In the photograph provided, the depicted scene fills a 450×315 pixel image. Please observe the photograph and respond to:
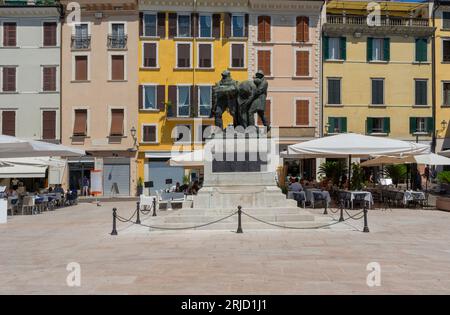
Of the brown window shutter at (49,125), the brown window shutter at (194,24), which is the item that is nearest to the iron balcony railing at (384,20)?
the brown window shutter at (194,24)

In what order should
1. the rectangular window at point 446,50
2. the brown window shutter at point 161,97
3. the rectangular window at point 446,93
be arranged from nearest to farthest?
the brown window shutter at point 161,97, the rectangular window at point 446,93, the rectangular window at point 446,50

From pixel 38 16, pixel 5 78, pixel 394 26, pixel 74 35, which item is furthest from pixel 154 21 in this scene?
pixel 394 26

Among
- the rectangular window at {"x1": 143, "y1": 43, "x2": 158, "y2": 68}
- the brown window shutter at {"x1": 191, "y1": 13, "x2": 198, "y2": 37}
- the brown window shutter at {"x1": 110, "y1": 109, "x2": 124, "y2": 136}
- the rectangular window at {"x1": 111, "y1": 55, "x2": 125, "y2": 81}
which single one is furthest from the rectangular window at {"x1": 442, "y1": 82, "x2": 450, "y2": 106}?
the brown window shutter at {"x1": 110, "y1": 109, "x2": 124, "y2": 136}

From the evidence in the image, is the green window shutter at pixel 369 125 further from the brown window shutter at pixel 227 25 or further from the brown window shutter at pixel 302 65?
the brown window shutter at pixel 227 25

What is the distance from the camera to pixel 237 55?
3969cm

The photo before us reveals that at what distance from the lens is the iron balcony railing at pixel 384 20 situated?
40.3 m

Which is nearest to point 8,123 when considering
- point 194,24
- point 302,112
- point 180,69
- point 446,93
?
point 180,69

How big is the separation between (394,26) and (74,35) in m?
23.3

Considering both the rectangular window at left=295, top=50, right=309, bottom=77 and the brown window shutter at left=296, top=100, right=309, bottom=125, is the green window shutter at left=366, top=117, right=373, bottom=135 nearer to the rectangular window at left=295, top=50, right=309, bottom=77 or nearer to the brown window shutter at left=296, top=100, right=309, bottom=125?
the brown window shutter at left=296, top=100, right=309, bottom=125

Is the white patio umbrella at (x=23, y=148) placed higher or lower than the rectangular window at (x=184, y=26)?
lower

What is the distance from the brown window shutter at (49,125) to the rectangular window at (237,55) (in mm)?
13297

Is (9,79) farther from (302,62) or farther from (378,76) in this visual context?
(378,76)

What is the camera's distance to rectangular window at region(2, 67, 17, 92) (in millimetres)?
38594

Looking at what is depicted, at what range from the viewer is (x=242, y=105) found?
17.7 m
